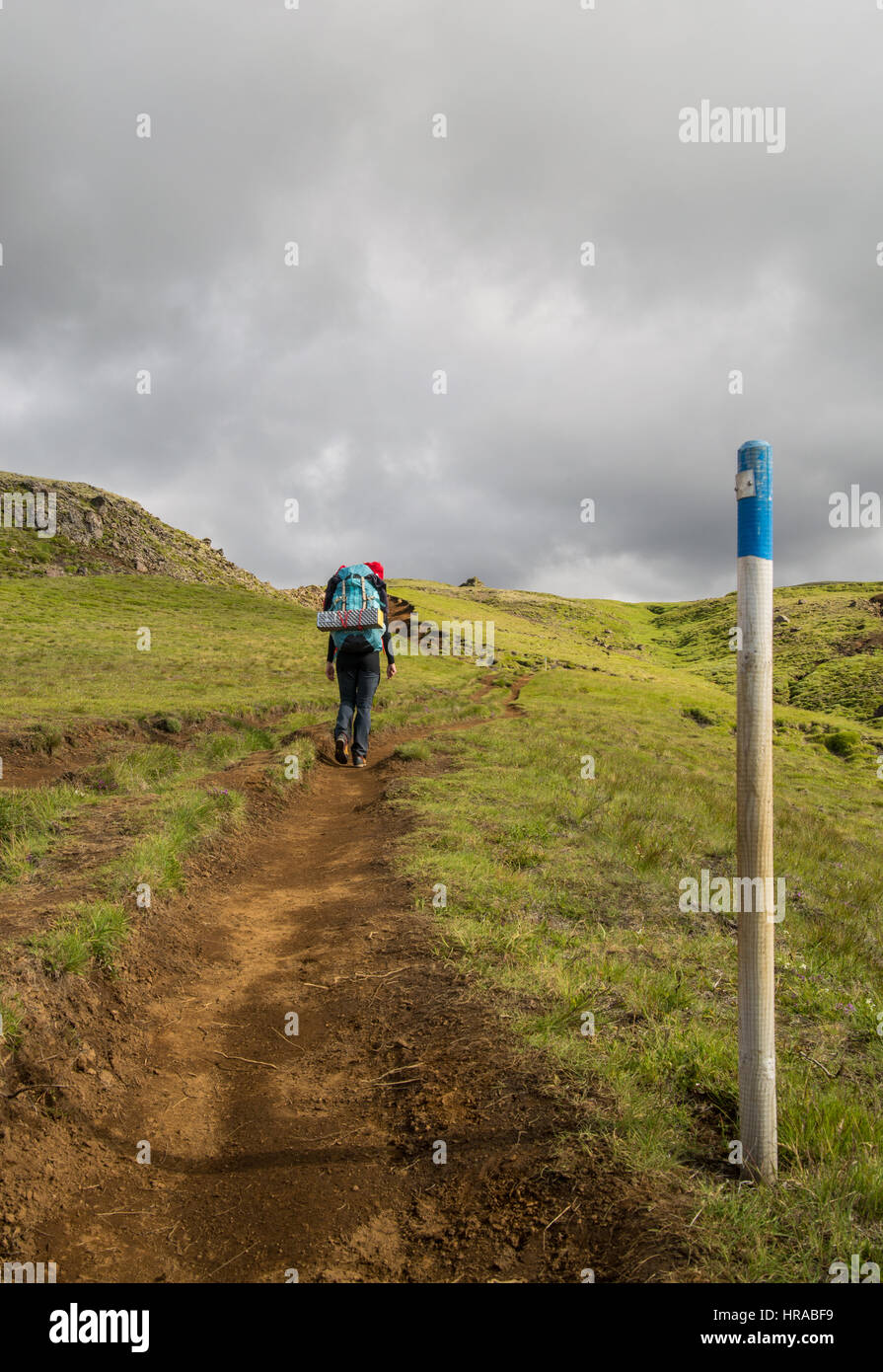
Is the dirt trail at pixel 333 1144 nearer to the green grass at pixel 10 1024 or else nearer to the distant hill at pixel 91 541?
the green grass at pixel 10 1024

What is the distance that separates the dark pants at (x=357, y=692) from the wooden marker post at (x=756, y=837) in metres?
8.23

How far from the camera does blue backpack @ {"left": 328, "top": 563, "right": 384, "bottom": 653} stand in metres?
11.6

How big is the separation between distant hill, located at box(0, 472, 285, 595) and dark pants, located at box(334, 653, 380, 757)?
238 feet

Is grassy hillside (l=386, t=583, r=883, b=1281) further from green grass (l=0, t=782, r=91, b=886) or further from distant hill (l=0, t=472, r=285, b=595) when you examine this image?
distant hill (l=0, t=472, r=285, b=595)

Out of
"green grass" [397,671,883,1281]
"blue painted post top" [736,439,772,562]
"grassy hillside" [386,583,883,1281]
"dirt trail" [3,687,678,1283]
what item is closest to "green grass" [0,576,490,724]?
"grassy hillside" [386,583,883,1281]

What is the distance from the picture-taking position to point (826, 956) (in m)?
8.52

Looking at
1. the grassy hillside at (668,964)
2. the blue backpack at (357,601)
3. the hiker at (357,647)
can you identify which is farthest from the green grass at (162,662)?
the blue backpack at (357,601)

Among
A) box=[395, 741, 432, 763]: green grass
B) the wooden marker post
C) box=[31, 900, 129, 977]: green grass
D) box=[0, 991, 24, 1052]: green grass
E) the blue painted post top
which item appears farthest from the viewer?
box=[395, 741, 432, 763]: green grass

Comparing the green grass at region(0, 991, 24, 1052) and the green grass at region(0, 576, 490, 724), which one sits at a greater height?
the green grass at region(0, 576, 490, 724)

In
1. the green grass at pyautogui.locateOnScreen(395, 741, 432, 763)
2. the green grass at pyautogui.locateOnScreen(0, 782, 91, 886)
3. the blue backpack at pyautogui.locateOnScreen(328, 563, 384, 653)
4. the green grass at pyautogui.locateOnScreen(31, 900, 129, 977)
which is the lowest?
the green grass at pyautogui.locateOnScreen(31, 900, 129, 977)

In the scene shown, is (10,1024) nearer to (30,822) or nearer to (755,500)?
(30,822)

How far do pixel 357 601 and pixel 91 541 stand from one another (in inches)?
3452

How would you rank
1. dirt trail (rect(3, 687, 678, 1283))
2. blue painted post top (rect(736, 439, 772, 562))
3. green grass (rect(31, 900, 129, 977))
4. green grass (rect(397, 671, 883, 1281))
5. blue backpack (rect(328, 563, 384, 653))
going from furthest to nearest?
blue backpack (rect(328, 563, 384, 653)) < green grass (rect(31, 900, 129, 977)) < blue painted post top (rect(736, 439, 772, 562)) < green grass (rect(397, 671, 883, 1281)) < dirt trail (rect(3, 687, 678, 1283))
